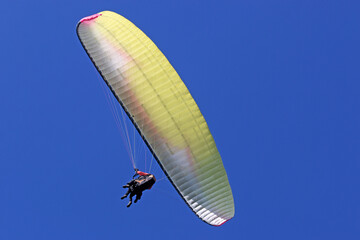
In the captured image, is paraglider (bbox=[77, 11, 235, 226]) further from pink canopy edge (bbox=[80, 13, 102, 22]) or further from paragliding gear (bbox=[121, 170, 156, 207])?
paragliding gear (bbox=[121, 170, 156, 207])

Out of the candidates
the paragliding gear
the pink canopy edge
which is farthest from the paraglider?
the paragliding gear

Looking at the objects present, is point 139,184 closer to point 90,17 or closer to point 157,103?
point 157,103

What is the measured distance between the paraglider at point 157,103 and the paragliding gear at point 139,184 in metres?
0.82

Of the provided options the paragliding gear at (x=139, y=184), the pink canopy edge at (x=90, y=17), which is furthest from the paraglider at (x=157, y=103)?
the paragliding gear at (x=139, y=184)

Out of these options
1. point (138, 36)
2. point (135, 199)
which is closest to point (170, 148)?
point (135, 199)

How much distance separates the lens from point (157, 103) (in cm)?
2648

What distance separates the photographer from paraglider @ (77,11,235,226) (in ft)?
87.1

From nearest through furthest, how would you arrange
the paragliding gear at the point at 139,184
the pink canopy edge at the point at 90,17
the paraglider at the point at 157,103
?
the paraglider at the point at 157,103, the paragliding gear at the point at 139,184, the pink canopy edge at the point at 90,17

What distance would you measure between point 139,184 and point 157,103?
3.42 m

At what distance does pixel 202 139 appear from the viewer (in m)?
27.0

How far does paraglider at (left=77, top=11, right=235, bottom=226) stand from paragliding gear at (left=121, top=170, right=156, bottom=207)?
2.70ft

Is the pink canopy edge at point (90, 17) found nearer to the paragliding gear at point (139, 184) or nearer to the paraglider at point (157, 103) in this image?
the paraglider at point (157, 103)

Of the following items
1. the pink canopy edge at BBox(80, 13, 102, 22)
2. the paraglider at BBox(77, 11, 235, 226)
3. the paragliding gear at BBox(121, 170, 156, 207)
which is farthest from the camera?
the pink canopy edge at BBox(80, 13, 102, 22)

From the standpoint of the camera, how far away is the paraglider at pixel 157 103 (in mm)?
26547
